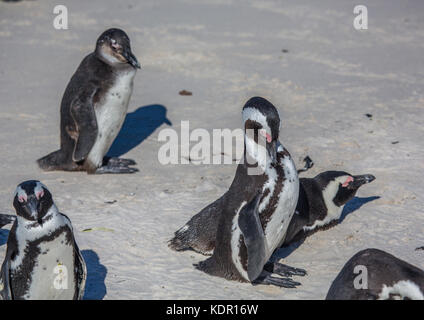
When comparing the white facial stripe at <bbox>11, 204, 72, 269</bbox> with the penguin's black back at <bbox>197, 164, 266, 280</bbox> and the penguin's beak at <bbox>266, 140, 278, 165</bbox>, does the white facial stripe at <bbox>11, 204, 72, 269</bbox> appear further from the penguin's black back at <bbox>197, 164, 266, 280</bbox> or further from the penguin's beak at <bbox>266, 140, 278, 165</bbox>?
the penguin's beak at <bbox>266, 140, 278, 165</bbox>

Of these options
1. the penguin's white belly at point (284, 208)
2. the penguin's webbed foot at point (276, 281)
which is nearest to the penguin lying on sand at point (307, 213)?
the penguin's white belly at point (284, 208)

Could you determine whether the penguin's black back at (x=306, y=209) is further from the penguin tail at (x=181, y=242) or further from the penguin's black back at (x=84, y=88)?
the penguin's black back at (x=84, y=88)

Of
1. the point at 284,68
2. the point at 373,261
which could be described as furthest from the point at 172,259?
A: the point at 284,68

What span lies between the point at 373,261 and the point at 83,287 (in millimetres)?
1676

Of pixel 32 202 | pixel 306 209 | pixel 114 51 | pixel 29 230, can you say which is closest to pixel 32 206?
pixel 32 202

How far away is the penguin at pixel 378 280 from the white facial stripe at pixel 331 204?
59.0 inches

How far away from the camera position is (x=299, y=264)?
199 inches

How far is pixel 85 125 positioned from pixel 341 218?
2.54 metres

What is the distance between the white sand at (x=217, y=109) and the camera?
17.0ft

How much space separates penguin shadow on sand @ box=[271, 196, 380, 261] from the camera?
5254 mm

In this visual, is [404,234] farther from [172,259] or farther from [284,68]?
[284,68]

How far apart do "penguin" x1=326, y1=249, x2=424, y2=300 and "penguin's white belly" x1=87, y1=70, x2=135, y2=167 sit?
347 centimetres

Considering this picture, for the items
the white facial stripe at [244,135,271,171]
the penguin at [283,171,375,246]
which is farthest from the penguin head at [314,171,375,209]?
the white facial stripe at [244,135,271,171]

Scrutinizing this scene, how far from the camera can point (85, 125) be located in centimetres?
679
